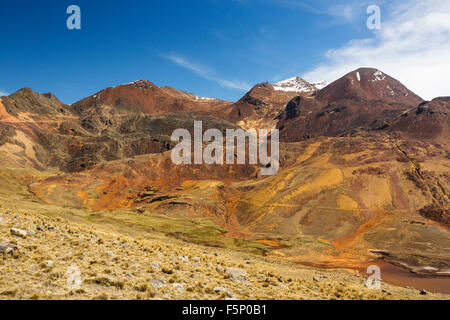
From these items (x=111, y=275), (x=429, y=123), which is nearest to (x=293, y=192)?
(x=111, y=275)

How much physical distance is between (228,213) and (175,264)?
67173 millimetres

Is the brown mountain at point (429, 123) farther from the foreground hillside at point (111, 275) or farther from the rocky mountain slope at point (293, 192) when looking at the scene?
the foreground hillside at point (111, 275)

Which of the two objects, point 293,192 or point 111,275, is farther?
point 293,192

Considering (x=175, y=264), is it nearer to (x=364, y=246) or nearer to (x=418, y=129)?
(x=364, y=246)

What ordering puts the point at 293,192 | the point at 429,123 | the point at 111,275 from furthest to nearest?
1. the point at 429,123
2. the point at 293,192
3. the point at 111,275

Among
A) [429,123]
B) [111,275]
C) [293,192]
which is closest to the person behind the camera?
[111,275]

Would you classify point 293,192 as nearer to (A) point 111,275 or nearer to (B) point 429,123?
(A) point 111,275

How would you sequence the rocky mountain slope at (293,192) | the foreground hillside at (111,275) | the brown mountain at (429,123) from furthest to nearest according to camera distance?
1. the brown mountain at (429,123)
2. the rocky mountain slope at (293,192)
3. the foreground hillside at (111,275)

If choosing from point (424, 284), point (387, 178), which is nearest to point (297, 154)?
point (387, 178)

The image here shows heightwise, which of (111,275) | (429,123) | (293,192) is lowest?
(111,275)

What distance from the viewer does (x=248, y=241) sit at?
58.8 m

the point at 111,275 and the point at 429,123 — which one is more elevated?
the point at 429,123

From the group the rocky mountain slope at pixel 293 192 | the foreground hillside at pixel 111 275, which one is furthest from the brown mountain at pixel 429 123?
the foreground hillside at pixel 111 275

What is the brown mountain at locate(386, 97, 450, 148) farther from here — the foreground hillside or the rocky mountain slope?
the foreground hillside
